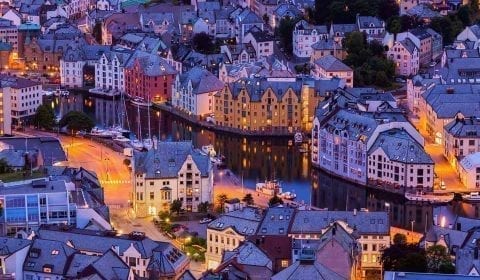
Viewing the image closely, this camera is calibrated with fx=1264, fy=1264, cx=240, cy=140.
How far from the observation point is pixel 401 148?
23.9m

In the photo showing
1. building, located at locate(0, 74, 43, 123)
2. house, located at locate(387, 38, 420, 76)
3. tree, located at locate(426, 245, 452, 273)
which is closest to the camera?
tree, located at locate(426, 245, 452, 273)

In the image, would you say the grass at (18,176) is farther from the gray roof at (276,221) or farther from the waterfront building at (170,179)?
the gray roof at (276,221)

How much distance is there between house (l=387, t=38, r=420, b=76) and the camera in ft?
115

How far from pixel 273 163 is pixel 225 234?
7.73 metres

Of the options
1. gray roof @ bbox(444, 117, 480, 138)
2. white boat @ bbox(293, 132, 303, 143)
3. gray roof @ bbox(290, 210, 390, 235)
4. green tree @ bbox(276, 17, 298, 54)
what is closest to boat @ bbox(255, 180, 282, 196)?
gray roof @ bbox(290, 210, 390, 235)

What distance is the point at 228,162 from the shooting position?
26.2m

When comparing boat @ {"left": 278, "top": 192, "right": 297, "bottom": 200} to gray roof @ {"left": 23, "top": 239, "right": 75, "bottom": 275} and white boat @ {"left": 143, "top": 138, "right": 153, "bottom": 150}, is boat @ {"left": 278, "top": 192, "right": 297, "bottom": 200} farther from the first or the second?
gray roof @ {"left": 23, "top": 239, "right": 75, "bottom": 275}

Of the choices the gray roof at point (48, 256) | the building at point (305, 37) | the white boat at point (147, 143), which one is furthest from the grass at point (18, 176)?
the building at point (305, 37)

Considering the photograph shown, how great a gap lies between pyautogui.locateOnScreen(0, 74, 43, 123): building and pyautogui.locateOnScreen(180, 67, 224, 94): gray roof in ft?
11.9

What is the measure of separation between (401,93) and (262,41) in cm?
567

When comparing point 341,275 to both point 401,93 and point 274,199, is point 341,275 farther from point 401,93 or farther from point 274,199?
point 401,93

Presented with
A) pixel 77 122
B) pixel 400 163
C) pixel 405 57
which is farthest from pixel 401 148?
pixel 405 57

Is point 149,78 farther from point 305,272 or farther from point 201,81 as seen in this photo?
point 305,272

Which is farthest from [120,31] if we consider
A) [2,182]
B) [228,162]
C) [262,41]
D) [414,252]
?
[414,252]
